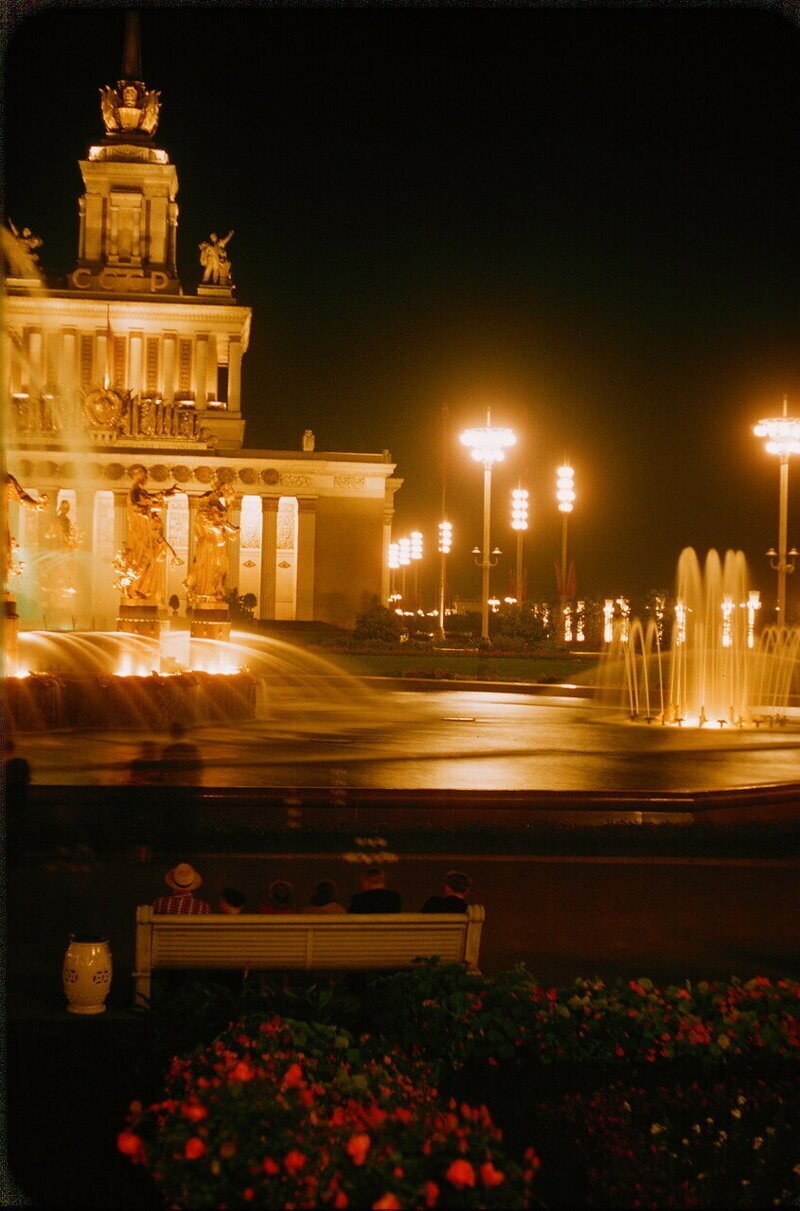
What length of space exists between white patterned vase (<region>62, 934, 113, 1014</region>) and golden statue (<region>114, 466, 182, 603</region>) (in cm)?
1586

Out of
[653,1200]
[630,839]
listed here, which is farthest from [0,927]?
[630,839]

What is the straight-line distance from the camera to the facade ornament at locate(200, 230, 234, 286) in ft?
269

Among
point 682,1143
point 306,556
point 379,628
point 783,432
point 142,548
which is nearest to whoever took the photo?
point 682,1143

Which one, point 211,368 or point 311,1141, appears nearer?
point 311,1141

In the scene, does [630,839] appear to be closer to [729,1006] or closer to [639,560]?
[729,1006]

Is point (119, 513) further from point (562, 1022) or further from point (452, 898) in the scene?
point (562, 1022)

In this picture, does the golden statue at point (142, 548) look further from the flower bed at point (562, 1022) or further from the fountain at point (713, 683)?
the flower bed at point (562, 1022)

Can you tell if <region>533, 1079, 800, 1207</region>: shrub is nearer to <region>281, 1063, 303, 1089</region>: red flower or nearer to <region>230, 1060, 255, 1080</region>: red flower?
<region>281, 1063, 303, 1089</region>: red flower

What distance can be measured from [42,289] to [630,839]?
74.7 metres

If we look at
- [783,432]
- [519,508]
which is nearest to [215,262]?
[519,508]

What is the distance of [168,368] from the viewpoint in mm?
78625

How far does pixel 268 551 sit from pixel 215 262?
2091cm

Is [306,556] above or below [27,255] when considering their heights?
below

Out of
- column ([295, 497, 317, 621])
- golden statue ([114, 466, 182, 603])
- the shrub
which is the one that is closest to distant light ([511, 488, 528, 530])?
column ([295, 497, 317, 621])
